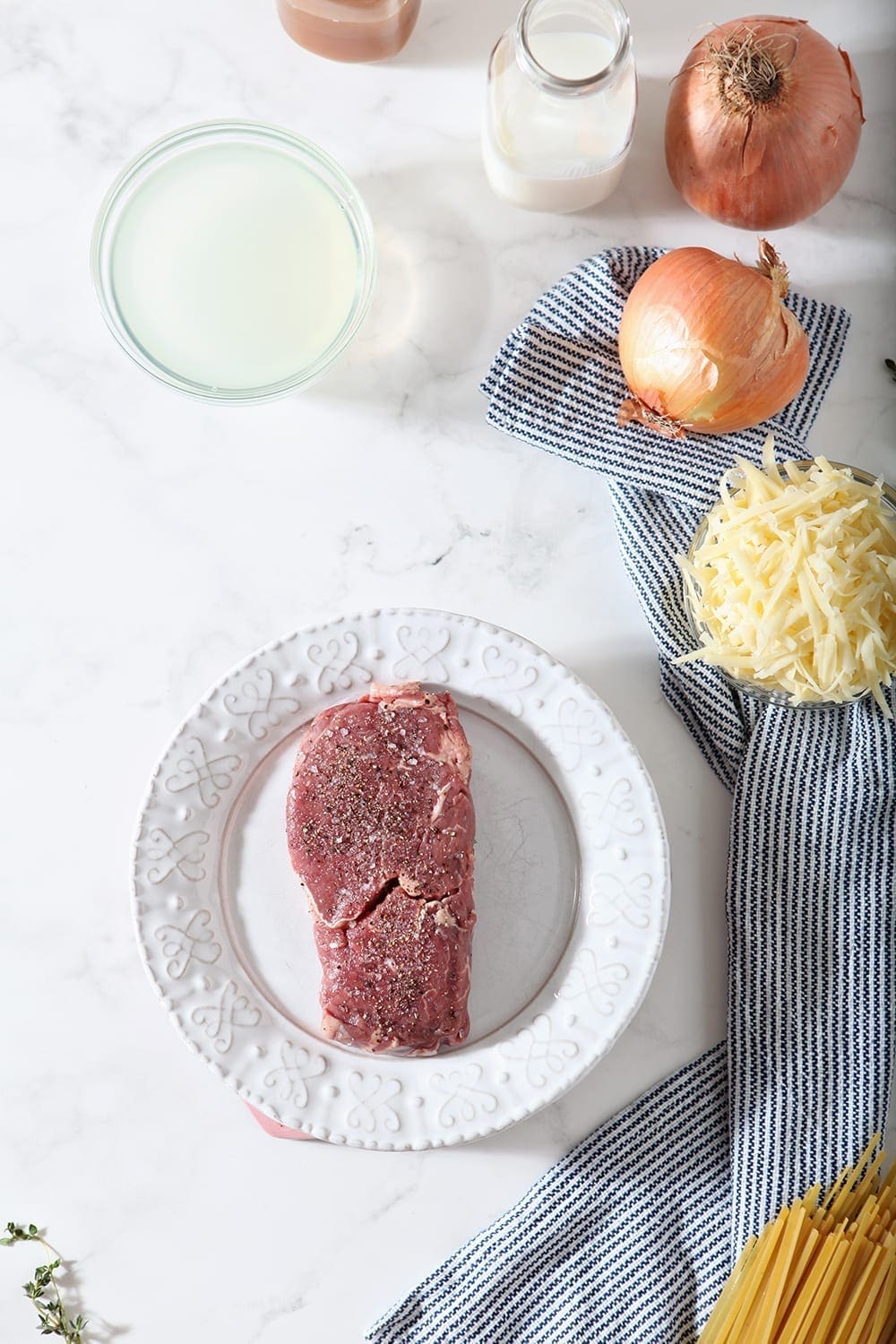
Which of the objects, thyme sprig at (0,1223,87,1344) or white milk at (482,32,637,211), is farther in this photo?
thyme sprig at (0,1223,87,1344)

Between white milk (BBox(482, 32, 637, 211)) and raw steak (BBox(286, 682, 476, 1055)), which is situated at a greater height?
white milk (BBox(482, 32, 637, 211))

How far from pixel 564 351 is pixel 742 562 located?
0.43m

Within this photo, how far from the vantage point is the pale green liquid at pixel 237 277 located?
1.72 metres

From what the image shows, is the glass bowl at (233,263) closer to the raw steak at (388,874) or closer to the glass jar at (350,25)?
the glass jar at (350,25)

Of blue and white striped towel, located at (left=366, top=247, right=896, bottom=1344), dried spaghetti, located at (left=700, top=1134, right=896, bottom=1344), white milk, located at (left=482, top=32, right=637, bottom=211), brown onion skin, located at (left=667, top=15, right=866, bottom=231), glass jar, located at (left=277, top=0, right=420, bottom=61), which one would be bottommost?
dried spaghetti, located at (left=700, top=1134, right=896, bottom=1344)

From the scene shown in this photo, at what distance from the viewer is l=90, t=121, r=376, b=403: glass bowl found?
172 centimetres

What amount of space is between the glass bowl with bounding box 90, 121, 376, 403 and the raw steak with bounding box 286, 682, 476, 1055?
1.79 ft

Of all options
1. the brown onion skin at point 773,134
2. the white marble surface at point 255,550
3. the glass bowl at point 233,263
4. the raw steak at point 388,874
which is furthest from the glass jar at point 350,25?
the raw steak at point 388,874

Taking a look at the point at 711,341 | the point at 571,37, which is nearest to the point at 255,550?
the point at 711,341

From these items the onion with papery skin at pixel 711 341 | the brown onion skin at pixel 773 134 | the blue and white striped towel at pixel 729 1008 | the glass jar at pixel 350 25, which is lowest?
the blue and white striped towel at pixel 729 1008

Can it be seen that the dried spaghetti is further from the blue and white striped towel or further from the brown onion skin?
the brown onion skin

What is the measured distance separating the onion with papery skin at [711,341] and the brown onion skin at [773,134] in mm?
126

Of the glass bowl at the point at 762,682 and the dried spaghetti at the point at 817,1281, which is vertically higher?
the glass bowl at the point at 762,682

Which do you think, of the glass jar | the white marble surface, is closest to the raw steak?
the white marble surface
